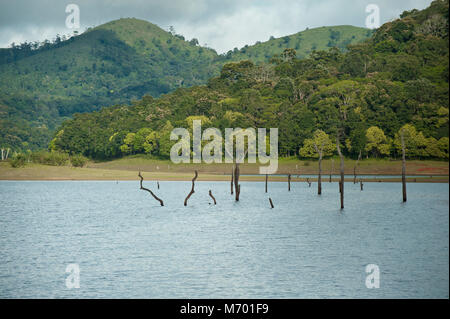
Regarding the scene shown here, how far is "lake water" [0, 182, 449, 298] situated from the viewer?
24609 millimetres

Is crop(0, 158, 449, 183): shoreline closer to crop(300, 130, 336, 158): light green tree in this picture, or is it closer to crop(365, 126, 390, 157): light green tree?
crop(300, 130, 336, 158): light green tree

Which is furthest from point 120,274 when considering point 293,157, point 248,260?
point 293,157

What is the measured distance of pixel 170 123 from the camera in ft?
555

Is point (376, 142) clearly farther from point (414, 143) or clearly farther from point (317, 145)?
point (317, 145)

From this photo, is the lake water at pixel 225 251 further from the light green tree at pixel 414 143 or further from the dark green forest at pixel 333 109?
the dark green forest at pixel 333 109

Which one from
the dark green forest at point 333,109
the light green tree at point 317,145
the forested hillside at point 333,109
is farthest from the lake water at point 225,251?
the light green tree at point 317,145

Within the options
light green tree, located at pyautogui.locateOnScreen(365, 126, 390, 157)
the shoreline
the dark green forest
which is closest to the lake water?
the shoreline

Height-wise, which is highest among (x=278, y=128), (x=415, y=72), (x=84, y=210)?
(x=415, y=72)

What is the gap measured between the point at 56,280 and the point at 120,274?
3.19 meters

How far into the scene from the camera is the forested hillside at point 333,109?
5000 inches

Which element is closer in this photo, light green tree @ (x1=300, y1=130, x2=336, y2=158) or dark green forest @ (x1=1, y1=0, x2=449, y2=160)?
dark green forest @ (x1=1, y1=0, x2=449, y2=160)

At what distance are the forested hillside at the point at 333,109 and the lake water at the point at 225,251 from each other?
64380 mm

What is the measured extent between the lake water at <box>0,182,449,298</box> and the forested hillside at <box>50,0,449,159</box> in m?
64.4
